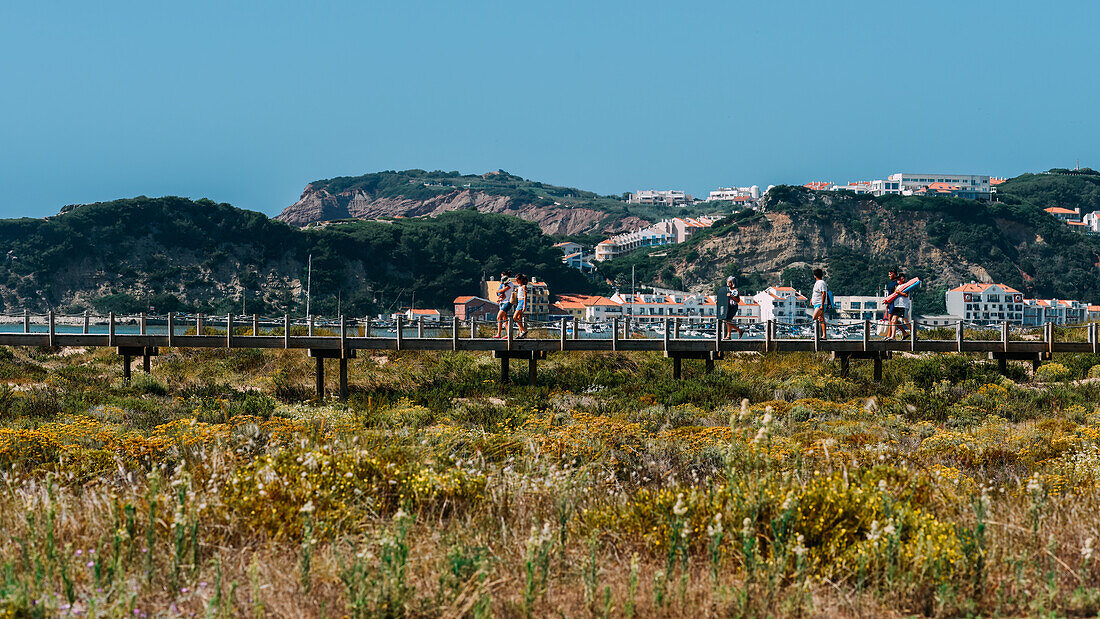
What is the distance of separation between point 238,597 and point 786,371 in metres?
18.1

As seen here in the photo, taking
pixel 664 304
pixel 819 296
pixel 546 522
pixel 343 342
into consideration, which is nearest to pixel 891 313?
pixel 819 296

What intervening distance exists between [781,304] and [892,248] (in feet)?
144

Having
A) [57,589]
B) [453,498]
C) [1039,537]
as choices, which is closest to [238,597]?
[57,589]

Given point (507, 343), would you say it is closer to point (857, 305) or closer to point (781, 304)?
point (781, 304)

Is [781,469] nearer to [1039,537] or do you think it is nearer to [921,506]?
[921,506]

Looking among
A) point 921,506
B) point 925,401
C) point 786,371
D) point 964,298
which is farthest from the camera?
point 964,298

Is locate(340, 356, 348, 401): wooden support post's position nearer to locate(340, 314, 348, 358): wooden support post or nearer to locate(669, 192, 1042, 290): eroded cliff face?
locate(340, 314, 348, 358): wooden support post

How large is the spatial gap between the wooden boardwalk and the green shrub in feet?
1.46

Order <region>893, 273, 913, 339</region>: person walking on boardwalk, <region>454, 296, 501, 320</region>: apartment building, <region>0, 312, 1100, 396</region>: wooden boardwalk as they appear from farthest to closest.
→ <region>454, 296, 501, 320</region>: apartment building, <region>0, 312, 1100, 396</region>: wooden boardwalk, <region>893, 273, 913, 339</region>: person walking on boardwalk

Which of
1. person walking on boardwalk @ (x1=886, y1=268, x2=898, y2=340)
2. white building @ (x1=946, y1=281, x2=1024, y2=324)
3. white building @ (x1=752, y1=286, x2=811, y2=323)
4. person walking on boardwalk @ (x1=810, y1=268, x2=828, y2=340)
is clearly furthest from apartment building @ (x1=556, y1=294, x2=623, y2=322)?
person walking on boardwalk @ (x1=810, y1=268, x2=828, y2=340)

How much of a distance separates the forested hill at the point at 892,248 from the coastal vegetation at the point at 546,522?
142 meters

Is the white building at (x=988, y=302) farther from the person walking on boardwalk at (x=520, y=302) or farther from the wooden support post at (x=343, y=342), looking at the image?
the wooden support post at (x=343, y=342)

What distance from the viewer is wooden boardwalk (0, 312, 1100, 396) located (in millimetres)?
18688

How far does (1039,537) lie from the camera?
5043mm
